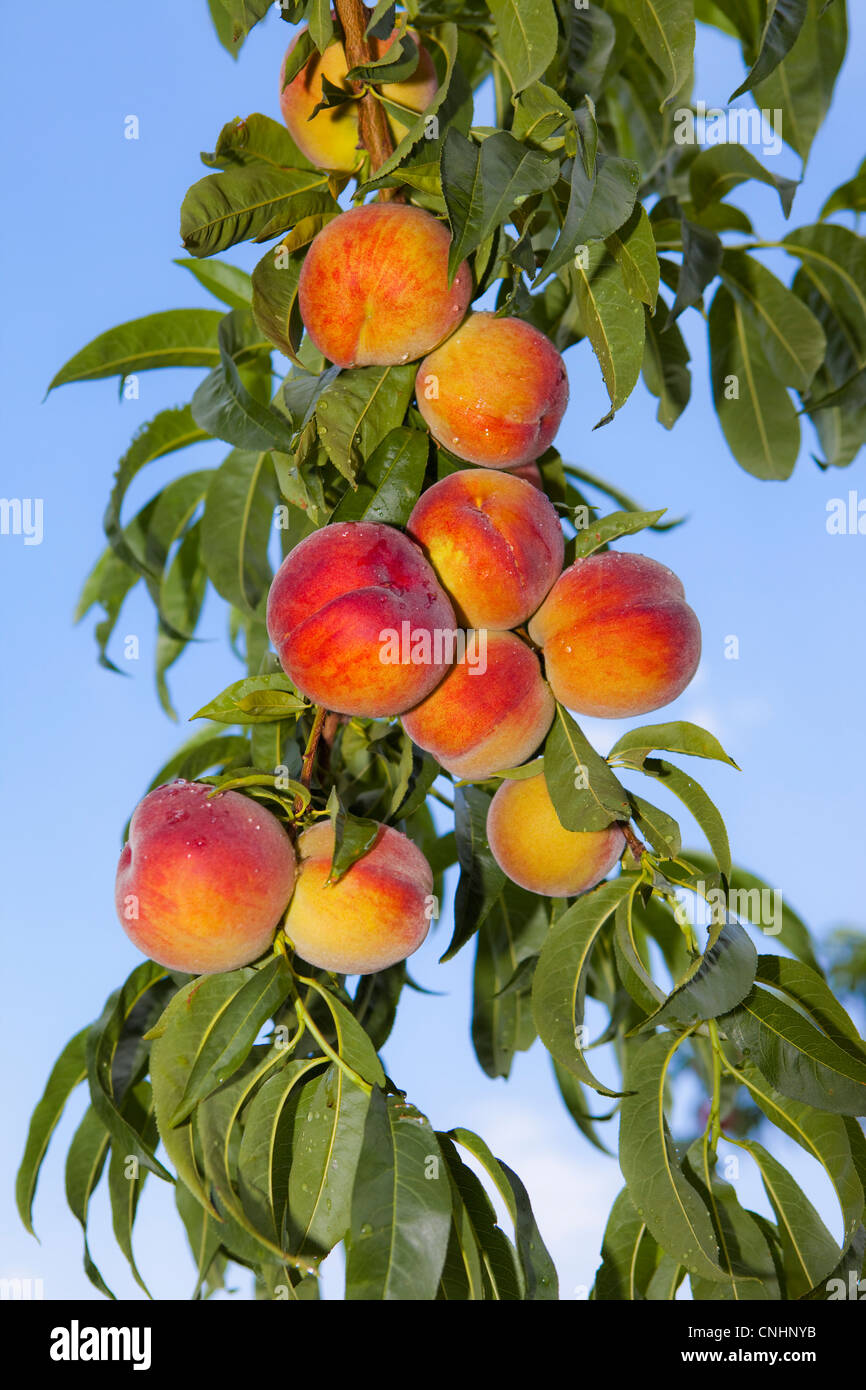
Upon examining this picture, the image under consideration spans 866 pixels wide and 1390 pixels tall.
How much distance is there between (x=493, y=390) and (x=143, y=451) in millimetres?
856

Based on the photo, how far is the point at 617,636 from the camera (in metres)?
1.18

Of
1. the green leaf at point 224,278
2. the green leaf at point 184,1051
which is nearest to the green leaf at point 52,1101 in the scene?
the green leaf at point 184,1051

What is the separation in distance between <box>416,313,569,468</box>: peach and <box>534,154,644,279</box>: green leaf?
123 mm

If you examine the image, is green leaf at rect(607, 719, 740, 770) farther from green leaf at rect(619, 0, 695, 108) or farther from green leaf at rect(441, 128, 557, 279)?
green leaf at rect(619, 0, 695, 108)

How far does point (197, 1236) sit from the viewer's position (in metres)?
1.75

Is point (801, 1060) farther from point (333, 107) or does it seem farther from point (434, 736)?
point (333, 107)

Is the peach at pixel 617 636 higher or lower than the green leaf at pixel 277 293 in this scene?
lower

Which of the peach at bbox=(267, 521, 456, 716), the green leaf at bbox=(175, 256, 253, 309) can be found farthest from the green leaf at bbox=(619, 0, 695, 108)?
the green leaf at bbox=(175, 256, 253, 309)

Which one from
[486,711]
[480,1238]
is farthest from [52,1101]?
[486,711]

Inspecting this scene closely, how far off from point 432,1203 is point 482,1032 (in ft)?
2.08

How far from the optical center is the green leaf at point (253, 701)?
4.02 feet

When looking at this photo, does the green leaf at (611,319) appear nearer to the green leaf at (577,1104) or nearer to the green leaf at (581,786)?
the green leaf at (581,786)

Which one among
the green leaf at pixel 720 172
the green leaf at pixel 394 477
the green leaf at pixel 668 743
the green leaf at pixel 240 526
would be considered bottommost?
the green leaf at pixel 668 743

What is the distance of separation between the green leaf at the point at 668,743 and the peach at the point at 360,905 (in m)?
0.26
